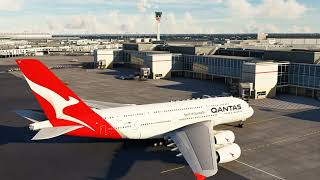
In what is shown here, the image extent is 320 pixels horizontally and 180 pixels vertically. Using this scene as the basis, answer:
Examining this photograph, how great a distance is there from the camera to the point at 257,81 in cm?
7356

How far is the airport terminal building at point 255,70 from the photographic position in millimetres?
74000

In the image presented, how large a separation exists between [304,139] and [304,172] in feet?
39.4

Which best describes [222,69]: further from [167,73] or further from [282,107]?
[282,107]

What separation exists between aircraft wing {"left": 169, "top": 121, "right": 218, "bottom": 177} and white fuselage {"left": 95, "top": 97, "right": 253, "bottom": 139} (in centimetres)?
264

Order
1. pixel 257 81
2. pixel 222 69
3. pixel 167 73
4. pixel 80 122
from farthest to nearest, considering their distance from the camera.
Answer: pixel 167 73 < pixel 222 69 < pixel 257 81 < pixel 80 122

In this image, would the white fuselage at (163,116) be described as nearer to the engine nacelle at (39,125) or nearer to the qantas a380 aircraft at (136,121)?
the qantas a380 aircraft at (136,121)

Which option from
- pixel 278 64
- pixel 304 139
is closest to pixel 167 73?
pixel 278 64

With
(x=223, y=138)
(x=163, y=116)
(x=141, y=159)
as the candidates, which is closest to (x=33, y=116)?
(x=141, y=159)

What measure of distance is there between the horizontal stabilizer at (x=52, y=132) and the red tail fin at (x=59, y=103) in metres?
0.64

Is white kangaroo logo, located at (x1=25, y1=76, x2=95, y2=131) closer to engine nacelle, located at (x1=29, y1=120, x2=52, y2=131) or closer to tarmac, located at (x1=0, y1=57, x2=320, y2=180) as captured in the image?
engine nacelle, located at (x1=29, y1=120, x2=52, y2=131)

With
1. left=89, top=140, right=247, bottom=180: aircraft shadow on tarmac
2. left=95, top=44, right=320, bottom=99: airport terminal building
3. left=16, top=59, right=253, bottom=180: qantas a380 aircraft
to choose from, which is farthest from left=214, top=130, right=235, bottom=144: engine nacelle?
left=95, top=44, right=320, bottom=99: airport terminal building

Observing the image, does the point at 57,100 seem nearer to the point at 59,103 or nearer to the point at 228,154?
the point at 59,103

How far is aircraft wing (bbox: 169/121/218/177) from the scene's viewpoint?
27844 millimetres

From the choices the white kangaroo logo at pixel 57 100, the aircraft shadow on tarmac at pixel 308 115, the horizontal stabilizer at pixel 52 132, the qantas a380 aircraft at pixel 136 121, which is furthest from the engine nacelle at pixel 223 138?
the aircraft shadow on tarmac at pixel 308 115
